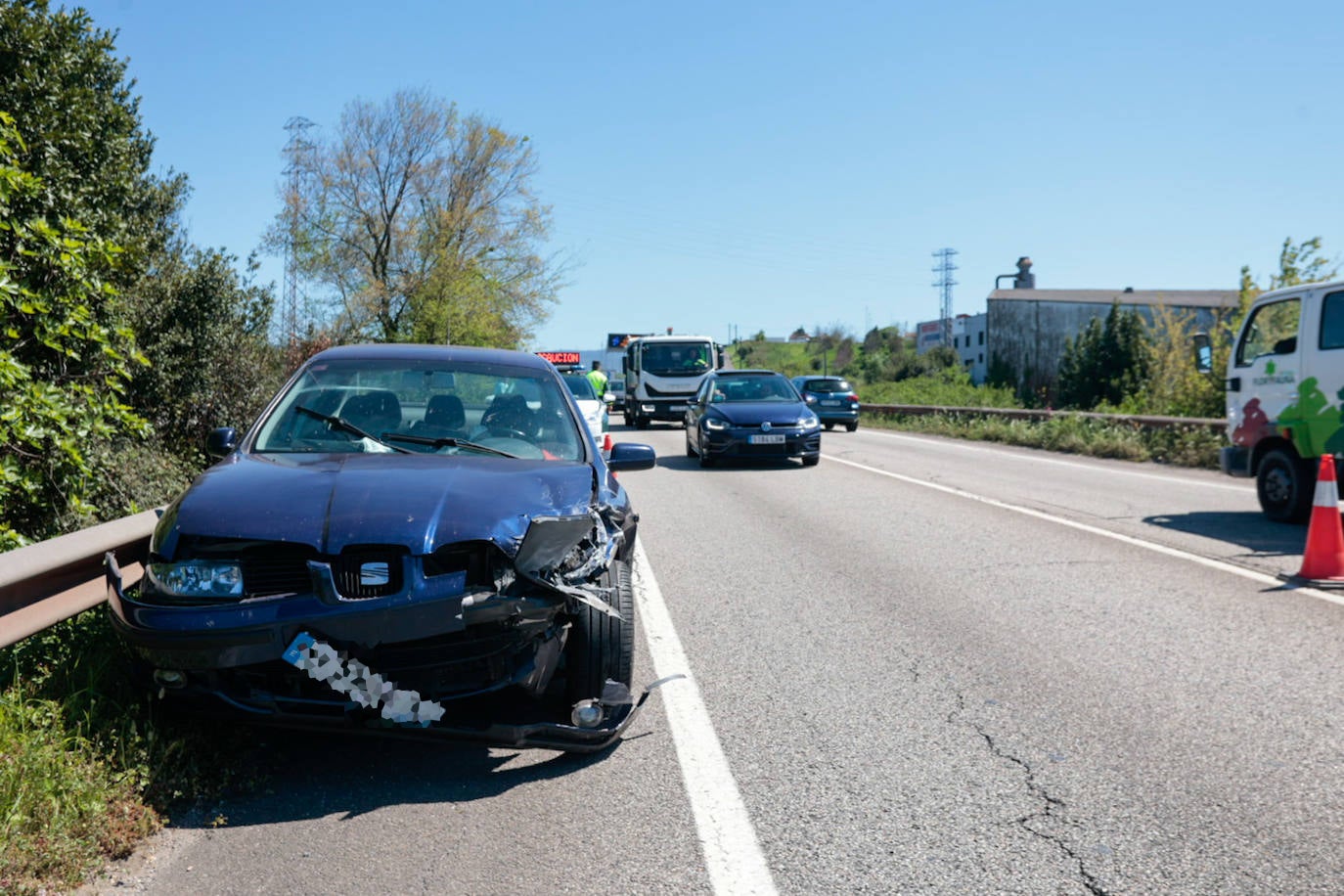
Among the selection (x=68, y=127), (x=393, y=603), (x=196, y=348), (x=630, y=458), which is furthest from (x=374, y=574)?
(x=196, y=348)

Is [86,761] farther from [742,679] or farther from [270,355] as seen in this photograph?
[270,355]

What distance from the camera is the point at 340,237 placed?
44.9 meters

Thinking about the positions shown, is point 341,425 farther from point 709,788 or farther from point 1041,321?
point 1041,321

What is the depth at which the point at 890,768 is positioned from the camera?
14.3 ft

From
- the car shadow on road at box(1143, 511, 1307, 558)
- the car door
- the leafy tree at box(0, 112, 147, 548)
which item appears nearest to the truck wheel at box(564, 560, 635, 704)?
the leafy tree at box(0, 112, 147, 548)

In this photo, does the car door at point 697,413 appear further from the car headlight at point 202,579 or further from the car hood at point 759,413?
the car headlight at point 202,579

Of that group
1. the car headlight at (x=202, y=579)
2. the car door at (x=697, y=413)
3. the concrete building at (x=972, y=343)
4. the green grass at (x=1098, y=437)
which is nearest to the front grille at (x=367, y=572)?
the car headlight at (x=202, y=579)

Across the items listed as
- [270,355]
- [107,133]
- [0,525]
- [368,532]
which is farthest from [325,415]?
[270,355]

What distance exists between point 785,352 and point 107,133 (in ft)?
426

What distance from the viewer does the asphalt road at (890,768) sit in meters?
3.45

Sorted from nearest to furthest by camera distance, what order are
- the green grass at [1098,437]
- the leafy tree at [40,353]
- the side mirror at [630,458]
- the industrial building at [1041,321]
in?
1. the side mirror at [630,458]
2. the leafy tree at [40,353]
3. the green grass at [1098,437]
4. the industrial building at [1041,321]

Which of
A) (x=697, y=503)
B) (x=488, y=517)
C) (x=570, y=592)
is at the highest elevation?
(x=488, y=517)

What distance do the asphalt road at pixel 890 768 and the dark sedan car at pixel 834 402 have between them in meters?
23.9

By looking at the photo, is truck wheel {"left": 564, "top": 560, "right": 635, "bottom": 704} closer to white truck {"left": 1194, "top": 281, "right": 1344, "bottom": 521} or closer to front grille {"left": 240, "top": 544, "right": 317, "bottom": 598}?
front grille {"left": 240, "top": 544, "right": 317, "bottom": 598}
